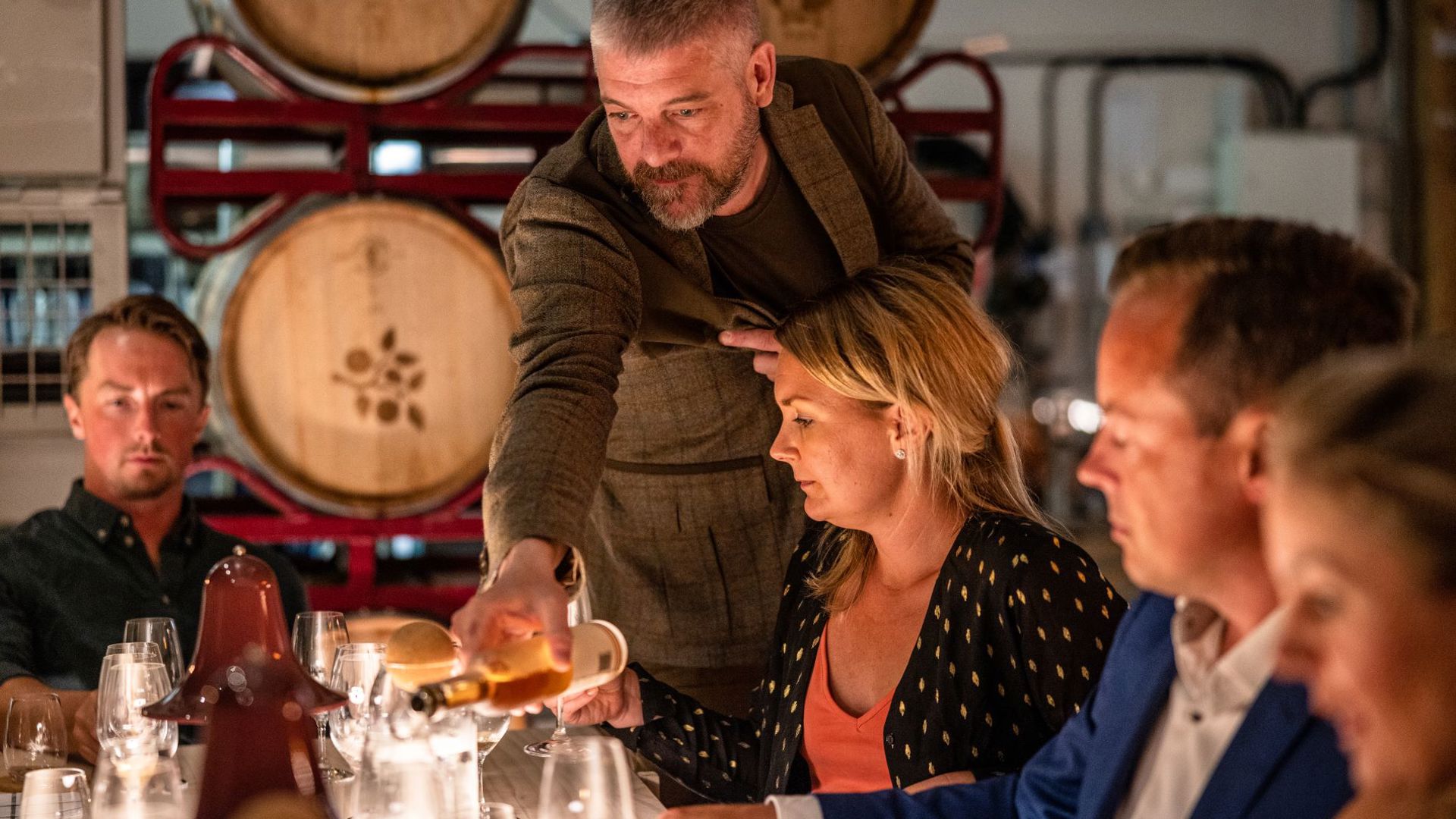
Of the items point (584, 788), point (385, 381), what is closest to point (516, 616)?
point (584, 788)

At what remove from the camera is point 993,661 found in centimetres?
188

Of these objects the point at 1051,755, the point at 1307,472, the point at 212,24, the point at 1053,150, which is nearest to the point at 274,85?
the point at 212,24

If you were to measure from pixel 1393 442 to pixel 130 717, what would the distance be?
152cm

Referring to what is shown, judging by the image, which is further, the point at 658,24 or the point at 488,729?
the point at 658,24

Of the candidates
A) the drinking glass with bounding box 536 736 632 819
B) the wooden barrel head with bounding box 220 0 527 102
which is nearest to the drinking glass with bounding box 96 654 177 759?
the drinking glass with bounding box 536 736 632 819

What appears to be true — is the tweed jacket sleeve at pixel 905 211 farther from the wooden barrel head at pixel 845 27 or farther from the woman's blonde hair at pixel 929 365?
the wooden barrel head at pixel 845 27

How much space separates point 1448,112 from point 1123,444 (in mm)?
7095

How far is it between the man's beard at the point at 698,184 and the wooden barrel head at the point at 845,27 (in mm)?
1154

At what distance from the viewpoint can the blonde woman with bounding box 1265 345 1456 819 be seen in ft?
2.52

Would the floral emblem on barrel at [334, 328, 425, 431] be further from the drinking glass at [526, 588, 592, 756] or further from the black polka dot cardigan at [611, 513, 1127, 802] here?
the black polka dot cardigan at [611, 513, 1127, 802]

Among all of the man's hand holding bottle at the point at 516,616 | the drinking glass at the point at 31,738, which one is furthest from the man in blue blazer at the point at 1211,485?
the drinking glass at the point at 31,738

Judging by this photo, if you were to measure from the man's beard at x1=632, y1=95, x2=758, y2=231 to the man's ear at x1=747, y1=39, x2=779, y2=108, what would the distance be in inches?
0.7

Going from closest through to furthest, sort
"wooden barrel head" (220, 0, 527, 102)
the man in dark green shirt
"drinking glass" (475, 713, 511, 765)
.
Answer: "drinking glass" (475, 713, 511, 765) < the man in dark green shirt < "wooden barrel head" (220, 0, 527, 102)

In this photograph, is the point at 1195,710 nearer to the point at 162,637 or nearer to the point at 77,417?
the point at 162,637
